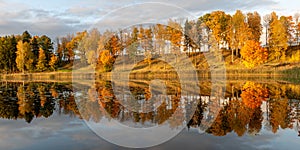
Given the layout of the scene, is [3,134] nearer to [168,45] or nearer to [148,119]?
[148,119]

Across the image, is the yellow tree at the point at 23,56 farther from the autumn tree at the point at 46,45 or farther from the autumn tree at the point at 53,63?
the autumn tree at the point at 46,45

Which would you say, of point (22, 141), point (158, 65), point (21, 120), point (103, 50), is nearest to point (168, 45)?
point (158, 65)

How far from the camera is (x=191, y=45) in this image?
58844mm

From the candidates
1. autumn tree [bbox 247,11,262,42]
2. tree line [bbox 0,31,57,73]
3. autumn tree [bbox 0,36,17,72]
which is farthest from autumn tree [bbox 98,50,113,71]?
autumn tree [bbox 247,11,262,42]

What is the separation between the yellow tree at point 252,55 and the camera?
5150cm

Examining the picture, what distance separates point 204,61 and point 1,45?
161ft

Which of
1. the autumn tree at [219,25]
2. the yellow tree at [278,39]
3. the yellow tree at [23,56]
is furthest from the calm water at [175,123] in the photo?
the yellow tree at [23,56]

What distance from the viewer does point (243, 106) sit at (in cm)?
1741

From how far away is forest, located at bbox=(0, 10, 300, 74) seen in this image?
50903mm

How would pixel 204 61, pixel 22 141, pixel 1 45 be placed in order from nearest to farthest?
pixel 22 141 → pixel 204 61 → pixel 1 45

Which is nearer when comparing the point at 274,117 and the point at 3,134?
the point at 3,134

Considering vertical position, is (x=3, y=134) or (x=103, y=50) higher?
(x=103, y=50)

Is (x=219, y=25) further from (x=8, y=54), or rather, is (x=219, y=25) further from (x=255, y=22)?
(x=8, y=54)

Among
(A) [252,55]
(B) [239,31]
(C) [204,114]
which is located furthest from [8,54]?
(C) [204,114]
